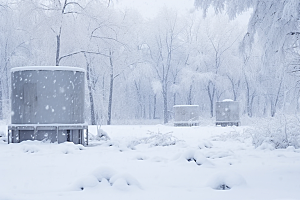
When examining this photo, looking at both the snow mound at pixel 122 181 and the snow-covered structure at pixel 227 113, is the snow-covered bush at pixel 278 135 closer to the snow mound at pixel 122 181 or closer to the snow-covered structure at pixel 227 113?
the snow mound at pixel 122 181

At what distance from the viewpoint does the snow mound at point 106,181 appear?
15.1ft

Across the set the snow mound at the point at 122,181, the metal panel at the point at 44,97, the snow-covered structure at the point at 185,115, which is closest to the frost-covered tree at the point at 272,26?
the snow mound at the point at 122,181

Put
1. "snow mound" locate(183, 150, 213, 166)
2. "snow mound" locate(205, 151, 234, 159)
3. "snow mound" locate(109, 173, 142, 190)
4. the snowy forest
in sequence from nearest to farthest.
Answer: "snow mound" locate(109, 173, 142, 190), "snow mound" locate(183, 150, 213, 166), "snow mound" locate(205, 151, 234, 159), the snowy forest

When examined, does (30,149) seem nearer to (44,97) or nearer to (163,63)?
(44,97)

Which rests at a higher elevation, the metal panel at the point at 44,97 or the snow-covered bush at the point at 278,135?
the metal panel at the point at 44,97

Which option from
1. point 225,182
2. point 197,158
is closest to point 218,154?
point 197,158

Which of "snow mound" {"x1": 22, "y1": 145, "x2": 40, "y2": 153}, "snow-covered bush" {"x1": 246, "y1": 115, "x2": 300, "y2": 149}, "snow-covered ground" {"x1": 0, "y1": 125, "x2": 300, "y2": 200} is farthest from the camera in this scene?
"snow-covered bush" {"x1": 246, "y1": 115, "x2": 300, "y2": 149}

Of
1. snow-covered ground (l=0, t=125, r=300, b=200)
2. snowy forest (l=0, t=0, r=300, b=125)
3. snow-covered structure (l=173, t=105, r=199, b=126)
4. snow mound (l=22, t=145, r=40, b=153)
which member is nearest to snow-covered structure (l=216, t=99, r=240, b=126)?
snow-covered structure (l=173, t=105, r=199, b=126)

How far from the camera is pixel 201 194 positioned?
4406 millimetres

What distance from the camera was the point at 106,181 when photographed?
477 centimetres

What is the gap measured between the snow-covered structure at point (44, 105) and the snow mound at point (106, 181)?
5.65m

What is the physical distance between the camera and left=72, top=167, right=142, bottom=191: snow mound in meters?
4.61

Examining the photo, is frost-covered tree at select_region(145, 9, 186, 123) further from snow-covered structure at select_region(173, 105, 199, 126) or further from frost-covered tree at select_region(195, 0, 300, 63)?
frost-covered tree at select_region(195, 0, 300, 63)

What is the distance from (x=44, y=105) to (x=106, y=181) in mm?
6099
